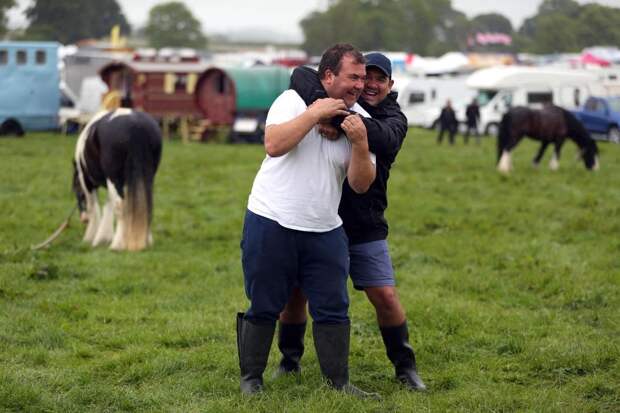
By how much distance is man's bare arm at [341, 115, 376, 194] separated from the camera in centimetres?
515

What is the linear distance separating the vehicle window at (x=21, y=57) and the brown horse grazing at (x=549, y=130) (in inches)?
671

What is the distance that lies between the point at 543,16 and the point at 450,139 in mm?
51225

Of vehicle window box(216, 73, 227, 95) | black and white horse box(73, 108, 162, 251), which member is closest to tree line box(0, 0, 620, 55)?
vehicle window box(216, 73, 227, 95)

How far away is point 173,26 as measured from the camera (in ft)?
506

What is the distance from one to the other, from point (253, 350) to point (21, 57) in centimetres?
2950

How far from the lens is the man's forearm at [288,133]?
16.8ft

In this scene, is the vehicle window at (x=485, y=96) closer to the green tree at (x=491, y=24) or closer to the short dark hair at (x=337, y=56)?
the short dark hair at (x=337, y=56)

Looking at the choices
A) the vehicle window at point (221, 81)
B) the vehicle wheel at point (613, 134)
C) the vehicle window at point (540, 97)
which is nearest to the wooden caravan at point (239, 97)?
the vehicle window at point (221, 81)

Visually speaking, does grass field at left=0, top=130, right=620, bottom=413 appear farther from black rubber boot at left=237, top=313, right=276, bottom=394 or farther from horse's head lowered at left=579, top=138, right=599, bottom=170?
horse's head lowered at left=579, top=138, right=599, bottom=170

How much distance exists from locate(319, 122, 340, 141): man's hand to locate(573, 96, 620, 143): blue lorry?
102ft

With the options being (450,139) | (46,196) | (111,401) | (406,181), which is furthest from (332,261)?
(450,139)

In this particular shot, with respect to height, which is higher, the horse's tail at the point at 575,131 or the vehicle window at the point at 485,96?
the horse's tail at the point at 575,131

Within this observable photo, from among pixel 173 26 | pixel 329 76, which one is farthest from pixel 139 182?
pixel 173 26

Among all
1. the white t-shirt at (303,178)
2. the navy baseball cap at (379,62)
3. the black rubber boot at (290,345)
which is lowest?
the black rubber boot at (290,345)
